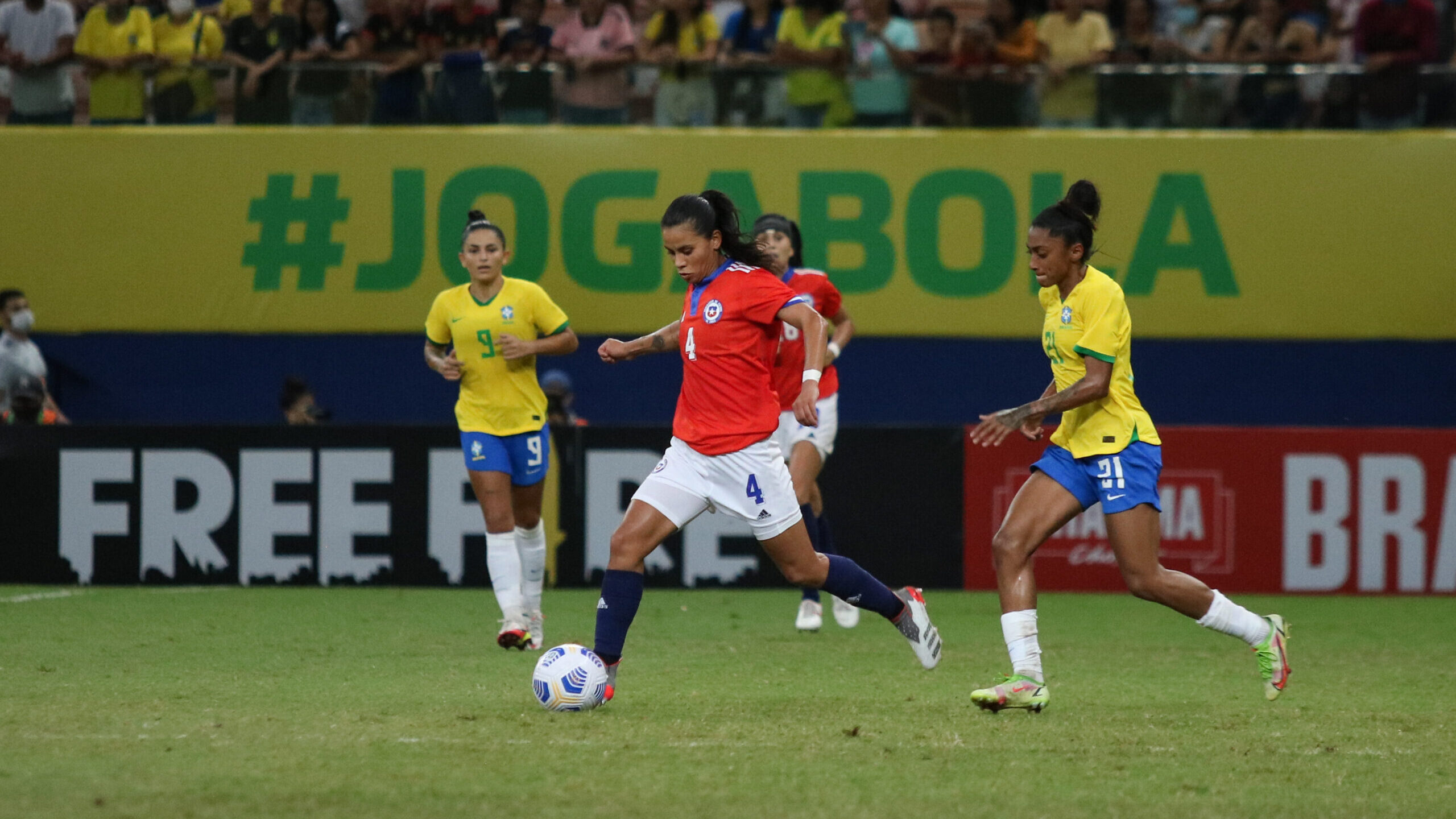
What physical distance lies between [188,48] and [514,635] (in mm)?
8695

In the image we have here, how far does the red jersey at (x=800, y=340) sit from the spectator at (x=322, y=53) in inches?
262

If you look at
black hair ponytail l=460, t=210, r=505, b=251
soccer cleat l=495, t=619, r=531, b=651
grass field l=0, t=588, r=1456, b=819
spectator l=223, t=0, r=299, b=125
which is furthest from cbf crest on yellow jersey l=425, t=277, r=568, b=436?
spectator l=223, t=0, r=299, b=125

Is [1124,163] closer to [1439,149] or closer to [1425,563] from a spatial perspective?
[1439,149]

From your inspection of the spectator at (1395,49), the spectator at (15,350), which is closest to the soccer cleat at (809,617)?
the spectator at (15,350)

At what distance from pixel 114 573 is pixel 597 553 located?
3.63m

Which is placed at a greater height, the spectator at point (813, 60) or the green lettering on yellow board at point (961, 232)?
the spectator at point (813, 60)

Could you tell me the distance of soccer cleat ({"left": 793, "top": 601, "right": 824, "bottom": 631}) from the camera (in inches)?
407

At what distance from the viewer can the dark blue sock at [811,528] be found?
1020 cm

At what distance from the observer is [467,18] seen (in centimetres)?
1524

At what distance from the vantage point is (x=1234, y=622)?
7070 millimetres

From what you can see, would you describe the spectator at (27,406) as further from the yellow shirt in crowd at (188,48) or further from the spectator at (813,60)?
the spectator at (813,60)

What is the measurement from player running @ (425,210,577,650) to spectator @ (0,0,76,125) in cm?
Result: 807

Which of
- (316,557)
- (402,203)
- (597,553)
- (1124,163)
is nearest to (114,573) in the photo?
(316,557)

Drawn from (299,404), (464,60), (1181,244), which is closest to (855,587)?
(299,404)
